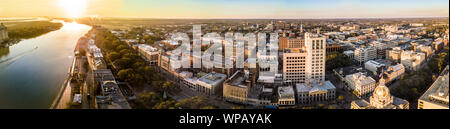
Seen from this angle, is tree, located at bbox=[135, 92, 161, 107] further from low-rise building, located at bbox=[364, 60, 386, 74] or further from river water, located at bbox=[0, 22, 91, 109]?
low-rise building, located at bbox=[364, 60, 386, 74]

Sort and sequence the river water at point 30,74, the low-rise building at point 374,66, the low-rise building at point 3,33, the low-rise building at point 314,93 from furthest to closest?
the low-rise building at point 374,66
the low-rise building at point 314,93
the low-rise building at point 3,33
the river water at point 30,74

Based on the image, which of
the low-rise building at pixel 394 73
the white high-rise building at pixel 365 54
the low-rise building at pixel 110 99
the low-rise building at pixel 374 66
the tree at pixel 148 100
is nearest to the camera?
the low-rise building at pixel 110 99

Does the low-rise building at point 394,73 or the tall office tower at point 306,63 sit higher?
the tall office tower at point 306,63

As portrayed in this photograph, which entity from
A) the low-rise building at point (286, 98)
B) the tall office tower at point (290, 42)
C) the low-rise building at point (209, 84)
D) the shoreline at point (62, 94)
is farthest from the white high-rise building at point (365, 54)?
the shoreline at point (62, 94)

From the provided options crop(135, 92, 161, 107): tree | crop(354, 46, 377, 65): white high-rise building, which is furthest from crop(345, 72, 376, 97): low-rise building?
crop(135, 92, 161, 107): tree

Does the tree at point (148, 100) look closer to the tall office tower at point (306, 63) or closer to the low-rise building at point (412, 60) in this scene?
the tall office tower at point (306, 63)
